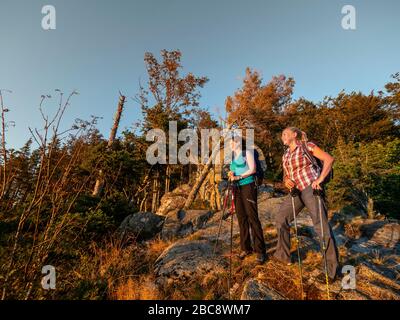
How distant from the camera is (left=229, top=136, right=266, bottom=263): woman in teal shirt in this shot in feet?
12.6

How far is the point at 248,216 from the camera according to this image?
13.0 feet

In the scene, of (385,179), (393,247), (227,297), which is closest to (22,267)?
(227,297)

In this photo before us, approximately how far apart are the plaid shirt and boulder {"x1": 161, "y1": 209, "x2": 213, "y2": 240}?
427 centimetres

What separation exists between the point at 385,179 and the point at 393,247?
6948mm

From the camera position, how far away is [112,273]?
3.92 m

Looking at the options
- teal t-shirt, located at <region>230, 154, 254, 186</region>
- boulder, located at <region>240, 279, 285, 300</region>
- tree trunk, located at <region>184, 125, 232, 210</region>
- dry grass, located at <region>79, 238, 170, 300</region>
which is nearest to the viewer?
boulder, located at <region>240, 279, 285, 300</region>

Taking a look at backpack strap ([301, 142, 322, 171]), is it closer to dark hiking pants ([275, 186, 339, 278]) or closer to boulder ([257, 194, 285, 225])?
dark hiking pants ([275, 186, 339, 278])

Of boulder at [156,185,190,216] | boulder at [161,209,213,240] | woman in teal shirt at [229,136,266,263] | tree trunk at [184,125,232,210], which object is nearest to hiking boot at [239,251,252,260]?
woman in teal shirt at [229,136,266,263]

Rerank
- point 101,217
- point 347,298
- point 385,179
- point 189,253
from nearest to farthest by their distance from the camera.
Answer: point 347,298, point 189,253, point 101,217, point 385,179

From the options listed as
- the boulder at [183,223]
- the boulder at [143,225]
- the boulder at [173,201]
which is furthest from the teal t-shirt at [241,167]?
Answer: the boulder at [173,201]

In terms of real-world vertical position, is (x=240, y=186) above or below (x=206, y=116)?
below

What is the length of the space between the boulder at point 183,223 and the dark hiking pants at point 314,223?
3765mm

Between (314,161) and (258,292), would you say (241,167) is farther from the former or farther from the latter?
(258,292)
